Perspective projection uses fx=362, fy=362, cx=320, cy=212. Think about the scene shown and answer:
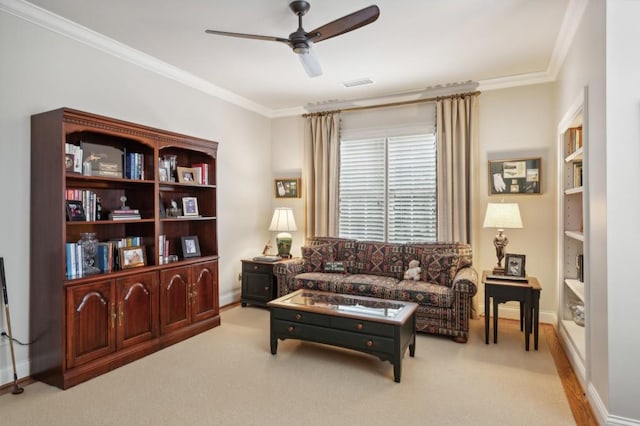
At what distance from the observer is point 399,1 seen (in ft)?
9.15

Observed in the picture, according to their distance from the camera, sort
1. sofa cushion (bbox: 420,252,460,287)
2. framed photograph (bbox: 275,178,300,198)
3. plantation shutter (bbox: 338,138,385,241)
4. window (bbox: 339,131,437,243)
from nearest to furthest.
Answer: sofa cushion (bbox: 420,252,460,287) → window (bbox: 339,131,437,243) → plantation shutter (bbox: 338,138,385,241) → framed photograph (bbox: 275,178,300,198)

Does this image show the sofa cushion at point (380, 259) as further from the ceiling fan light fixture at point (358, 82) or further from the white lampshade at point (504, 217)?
the ceiling fan light fixture at point (358, 82)

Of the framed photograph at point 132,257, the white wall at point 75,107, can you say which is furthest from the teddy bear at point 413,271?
the framed photograph at point 132,257

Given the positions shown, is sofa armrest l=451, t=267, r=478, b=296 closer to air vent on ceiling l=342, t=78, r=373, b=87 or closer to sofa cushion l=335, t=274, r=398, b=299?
sofa cushion l=335, t=274, r=398, b=299

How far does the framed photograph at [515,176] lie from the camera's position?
4.24 metres

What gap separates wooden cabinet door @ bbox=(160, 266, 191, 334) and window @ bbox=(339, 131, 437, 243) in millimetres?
2394

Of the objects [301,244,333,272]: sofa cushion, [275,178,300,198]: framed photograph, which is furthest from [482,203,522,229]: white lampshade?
[275,178,300,198]: framed photograph

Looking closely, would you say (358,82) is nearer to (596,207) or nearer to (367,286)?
(367,286)

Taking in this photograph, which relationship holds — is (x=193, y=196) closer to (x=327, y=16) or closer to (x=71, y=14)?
(x=71, y=14)

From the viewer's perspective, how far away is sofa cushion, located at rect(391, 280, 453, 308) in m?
3.68

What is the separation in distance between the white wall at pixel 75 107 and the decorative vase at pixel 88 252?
1.25 ft

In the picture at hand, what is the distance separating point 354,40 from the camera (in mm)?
3439

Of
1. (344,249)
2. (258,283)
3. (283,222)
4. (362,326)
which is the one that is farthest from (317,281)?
(362,326)

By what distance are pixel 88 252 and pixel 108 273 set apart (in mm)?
258
